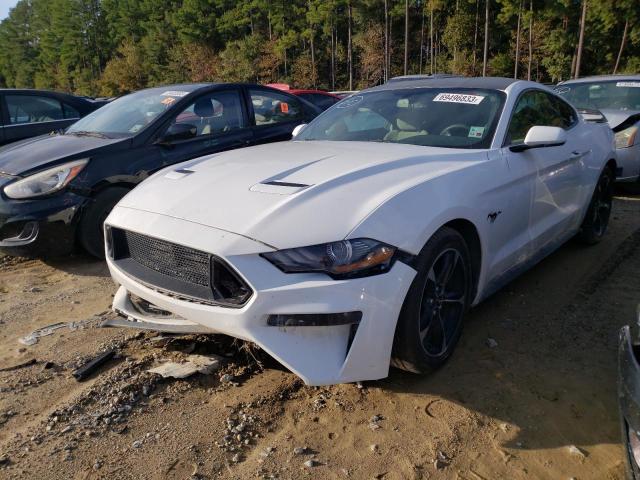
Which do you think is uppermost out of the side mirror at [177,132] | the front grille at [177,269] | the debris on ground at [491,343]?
the side mirror at [177,132]

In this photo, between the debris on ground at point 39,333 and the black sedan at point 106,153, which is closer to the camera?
the debris on ground at point 39,333

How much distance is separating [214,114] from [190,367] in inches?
136

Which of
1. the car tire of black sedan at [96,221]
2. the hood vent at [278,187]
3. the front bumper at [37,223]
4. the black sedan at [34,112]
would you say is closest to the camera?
the hood vent at [278,187]

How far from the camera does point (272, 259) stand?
2268 mm

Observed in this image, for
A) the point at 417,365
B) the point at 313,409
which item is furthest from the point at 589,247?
the point at 313,409

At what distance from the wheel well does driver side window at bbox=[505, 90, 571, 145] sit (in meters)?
0.76

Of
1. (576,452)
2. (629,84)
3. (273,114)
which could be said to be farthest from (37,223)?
(629,84)

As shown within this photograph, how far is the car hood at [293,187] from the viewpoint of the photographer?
2354mm

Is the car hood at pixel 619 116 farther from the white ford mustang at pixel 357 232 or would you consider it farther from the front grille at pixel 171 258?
the front grille at pixel 171 258

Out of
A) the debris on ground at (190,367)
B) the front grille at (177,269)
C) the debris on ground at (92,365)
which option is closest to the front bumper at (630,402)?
the front grille at (177,269)

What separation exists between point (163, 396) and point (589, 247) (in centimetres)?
407

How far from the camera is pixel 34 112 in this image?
7.76 meters

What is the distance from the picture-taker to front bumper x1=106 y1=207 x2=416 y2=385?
223 cm

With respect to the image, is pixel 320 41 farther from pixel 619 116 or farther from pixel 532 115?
pixel 532 115
